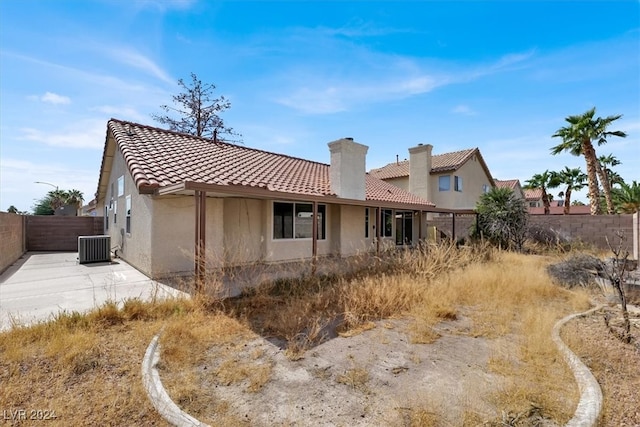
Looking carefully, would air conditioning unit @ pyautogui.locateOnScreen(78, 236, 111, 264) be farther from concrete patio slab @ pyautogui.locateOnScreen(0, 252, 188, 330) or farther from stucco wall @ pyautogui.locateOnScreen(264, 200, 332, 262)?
stucco wall @ pyautogui.locateOnScreen(264, 200, 332, 262)

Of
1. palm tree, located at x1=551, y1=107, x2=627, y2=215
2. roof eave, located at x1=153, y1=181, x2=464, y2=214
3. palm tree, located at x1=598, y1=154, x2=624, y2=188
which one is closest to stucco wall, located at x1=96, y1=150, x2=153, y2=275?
roof eave, located at x1=153, y1=181, x2=464, y2=214

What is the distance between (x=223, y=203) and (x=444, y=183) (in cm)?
1943

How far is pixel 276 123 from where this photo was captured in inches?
573

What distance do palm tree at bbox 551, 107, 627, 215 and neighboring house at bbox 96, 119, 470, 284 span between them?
40.7 feet

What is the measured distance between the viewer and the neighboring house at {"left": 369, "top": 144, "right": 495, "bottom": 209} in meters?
24.2

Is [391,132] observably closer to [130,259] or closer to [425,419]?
[130,259]

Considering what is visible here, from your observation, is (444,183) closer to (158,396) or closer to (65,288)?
(65,288)

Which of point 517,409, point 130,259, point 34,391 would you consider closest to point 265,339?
Result: point 34,391

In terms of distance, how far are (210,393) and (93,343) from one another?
244 cm

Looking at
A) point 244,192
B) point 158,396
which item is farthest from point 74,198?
point 158,396

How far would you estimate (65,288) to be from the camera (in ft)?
25.3

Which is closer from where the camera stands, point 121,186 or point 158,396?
point 158,396

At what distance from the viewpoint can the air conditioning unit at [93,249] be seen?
11492mm

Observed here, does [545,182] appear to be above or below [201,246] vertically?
above
